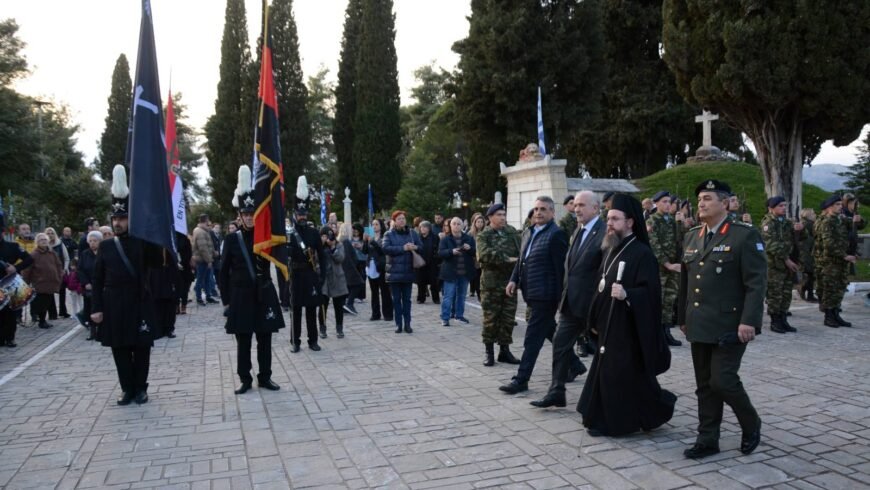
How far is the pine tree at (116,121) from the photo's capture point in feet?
176

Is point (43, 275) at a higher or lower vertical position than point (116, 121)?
lower

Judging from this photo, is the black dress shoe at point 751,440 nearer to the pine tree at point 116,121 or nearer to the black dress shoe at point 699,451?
the black dress shoe at point 699,451

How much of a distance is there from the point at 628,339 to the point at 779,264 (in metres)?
6.71

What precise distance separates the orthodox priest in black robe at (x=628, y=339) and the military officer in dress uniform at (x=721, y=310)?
0.98 ft

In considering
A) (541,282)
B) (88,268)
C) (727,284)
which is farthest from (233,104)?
(727,284)

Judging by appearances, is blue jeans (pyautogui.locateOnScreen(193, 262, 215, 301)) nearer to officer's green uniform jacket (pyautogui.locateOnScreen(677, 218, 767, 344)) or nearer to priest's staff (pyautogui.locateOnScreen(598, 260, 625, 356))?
priest's staff (pyautogui.locateOnScreen(598, 260, 625, 356))

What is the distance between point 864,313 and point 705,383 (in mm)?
9269

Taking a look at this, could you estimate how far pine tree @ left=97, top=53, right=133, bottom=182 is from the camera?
176 ft

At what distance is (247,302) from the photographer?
704cm

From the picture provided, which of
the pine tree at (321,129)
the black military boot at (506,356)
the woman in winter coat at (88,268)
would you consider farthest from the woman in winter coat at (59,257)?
the pine tree at (321,129)

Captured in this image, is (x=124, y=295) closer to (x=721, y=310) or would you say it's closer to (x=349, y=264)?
(x=721, y=310)

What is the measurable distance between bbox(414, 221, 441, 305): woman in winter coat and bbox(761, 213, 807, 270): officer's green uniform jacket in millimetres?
6384

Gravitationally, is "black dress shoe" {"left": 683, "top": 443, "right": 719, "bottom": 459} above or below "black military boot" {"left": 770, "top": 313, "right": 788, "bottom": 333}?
below

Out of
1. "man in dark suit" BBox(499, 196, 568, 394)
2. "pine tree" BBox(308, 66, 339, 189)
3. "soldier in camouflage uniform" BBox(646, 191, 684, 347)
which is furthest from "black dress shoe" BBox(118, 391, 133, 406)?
"pine tree" BBox(308, 66, 339, 189)
